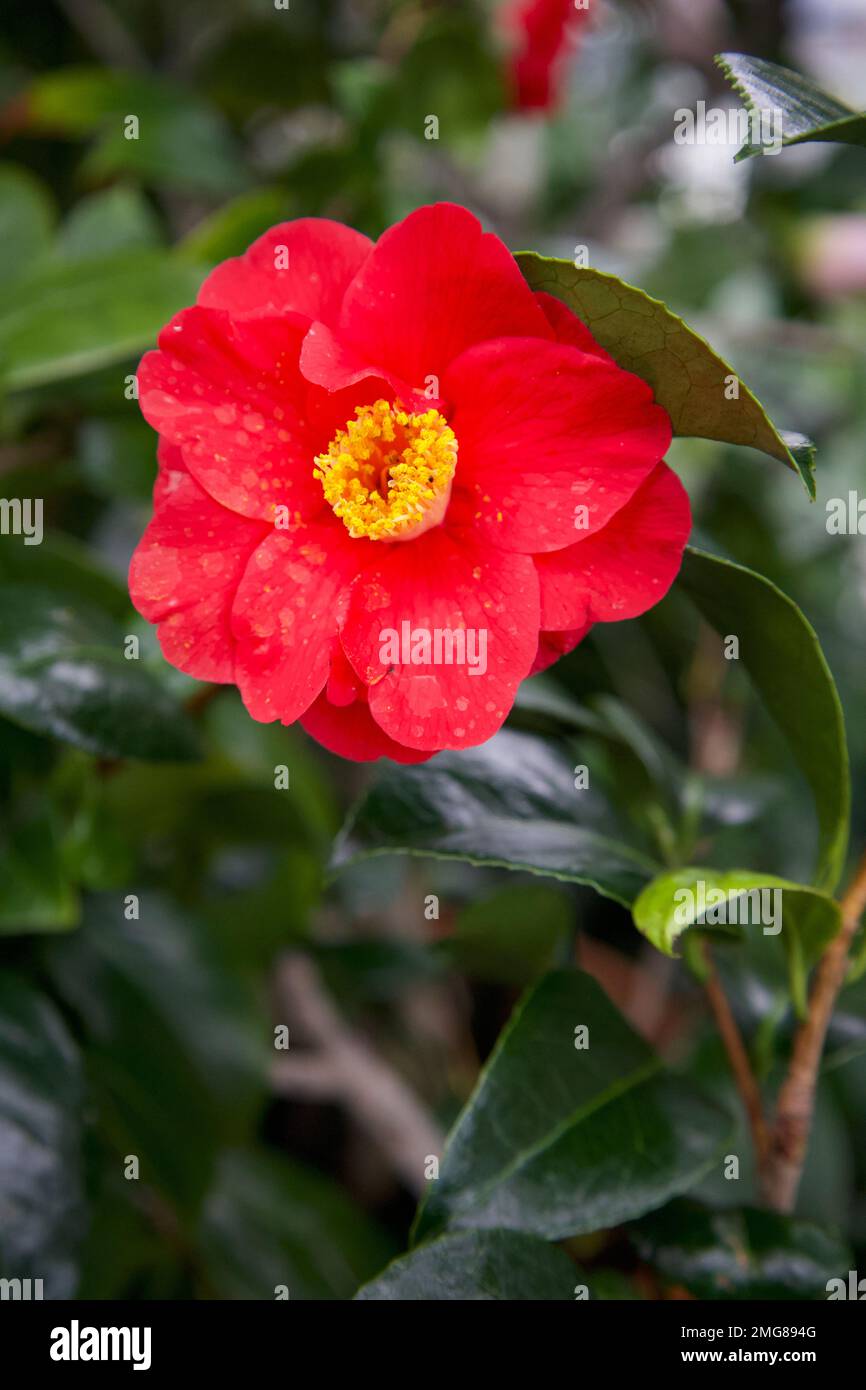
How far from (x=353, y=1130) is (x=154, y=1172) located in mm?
498

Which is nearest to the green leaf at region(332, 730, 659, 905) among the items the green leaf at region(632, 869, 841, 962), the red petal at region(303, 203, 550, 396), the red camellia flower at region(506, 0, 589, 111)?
the green leaf at region(632, 869, 841, 962)

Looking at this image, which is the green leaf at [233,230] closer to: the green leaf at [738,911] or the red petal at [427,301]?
the red petal at [427,301]

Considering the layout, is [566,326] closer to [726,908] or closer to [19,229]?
[726,908]

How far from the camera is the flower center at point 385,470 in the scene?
52 centimetres

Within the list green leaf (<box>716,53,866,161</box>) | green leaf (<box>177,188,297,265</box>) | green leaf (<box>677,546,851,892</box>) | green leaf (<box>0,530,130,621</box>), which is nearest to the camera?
green leaf (<box>716,53,866,161</box>)

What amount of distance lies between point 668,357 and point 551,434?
2.3 inches

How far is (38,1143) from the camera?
71 centimetres

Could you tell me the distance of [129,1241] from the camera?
0.94 meters

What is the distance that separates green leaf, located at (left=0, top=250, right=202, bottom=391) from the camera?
87cm

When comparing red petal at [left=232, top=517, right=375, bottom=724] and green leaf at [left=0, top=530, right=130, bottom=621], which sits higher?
green leaf at [left=0, top=530, right=130, bottom=621]

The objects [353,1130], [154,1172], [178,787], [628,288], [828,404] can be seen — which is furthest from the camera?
[828,404]

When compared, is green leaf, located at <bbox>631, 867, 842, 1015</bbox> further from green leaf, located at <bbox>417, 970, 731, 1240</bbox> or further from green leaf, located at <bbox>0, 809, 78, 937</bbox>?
green leaf, located at <bbox>0, 809, 78, 937</bbox>

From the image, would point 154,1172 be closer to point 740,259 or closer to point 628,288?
point 628,288

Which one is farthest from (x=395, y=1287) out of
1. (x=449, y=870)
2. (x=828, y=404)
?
(x=828, y=404)
